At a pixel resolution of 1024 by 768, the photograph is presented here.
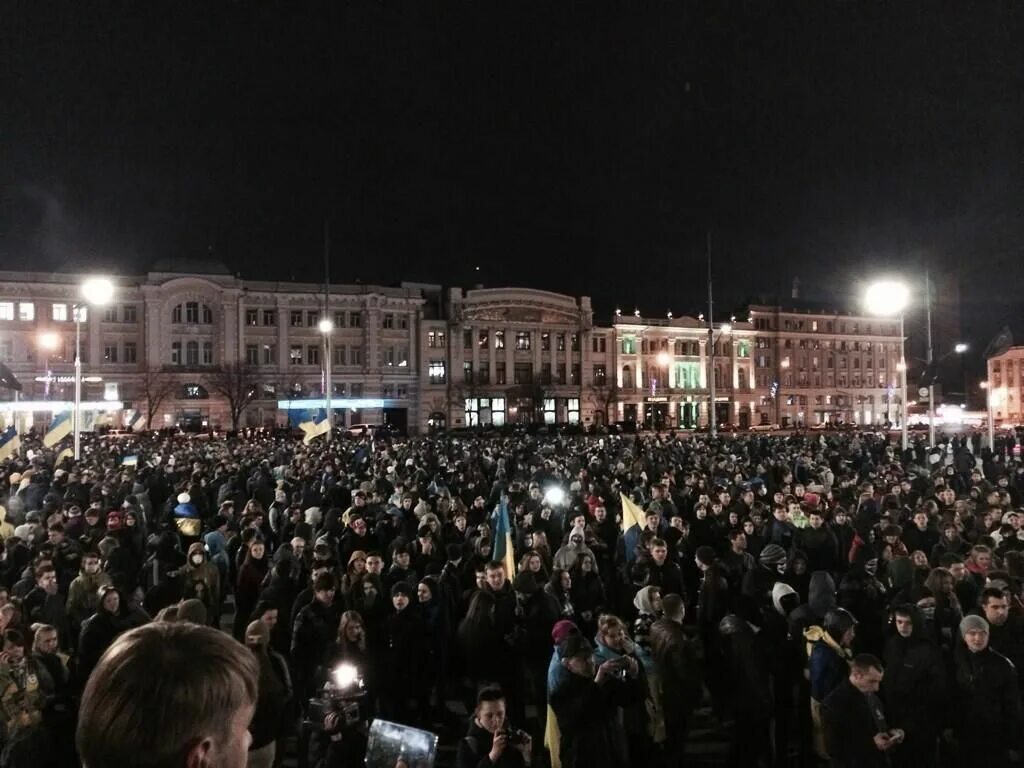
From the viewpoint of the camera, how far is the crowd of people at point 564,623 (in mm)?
4922

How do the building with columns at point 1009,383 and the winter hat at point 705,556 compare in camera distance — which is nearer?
the winter hat at point 705,556

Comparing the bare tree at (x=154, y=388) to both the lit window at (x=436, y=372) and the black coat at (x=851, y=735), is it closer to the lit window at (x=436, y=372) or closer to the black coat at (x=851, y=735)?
the lit window at (x=436, y=372)

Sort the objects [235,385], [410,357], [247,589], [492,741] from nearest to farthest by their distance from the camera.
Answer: [492,741], [247,589], [235,385], [410,357]

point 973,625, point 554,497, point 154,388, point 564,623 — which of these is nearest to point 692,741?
point 564,623

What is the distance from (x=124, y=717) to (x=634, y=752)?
5.35 meters

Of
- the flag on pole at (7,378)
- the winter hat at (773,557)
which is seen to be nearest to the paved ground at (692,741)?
the winter hat at (773,557)

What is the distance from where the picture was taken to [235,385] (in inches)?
2399

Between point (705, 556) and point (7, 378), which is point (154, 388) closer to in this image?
point (7, 378)

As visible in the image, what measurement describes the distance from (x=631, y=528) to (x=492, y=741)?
6346 mm

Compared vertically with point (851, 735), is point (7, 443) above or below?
above

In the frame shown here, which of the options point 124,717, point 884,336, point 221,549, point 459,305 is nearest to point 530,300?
point 459,305

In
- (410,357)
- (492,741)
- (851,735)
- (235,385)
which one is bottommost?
(851,735)

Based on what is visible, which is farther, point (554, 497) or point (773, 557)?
point (554, 497)

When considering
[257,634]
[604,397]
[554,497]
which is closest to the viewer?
[257,634]
